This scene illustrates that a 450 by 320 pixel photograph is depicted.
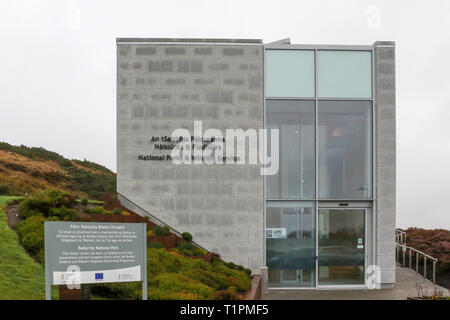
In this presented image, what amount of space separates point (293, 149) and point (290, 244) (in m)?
2.99

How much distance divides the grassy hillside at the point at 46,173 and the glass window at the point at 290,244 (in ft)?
20.1

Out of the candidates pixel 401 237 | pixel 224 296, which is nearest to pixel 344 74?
pixel 401 237

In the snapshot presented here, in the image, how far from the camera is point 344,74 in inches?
492

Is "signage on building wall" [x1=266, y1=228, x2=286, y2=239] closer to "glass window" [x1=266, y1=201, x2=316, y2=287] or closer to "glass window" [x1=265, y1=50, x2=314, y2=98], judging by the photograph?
"glass window" [x1=266, y1=201, x2=316, y2=287]

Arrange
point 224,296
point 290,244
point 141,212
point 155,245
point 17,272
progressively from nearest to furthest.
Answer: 1. point 17,272
2. point 224,296
3. point 155,245
4. point 290,244
5. point 141,212

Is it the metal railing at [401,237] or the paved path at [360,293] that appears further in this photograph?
the metal railing at [401,237]

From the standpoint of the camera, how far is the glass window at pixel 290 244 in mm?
12117

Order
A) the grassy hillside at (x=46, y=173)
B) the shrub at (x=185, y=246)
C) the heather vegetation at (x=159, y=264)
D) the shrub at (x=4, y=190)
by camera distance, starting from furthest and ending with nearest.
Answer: the grassy hillside at (x=46, y=173), the shrub at (x=4, y=190), the shrub at (x=185, y=246), the heather vegetation at (x=159, y=264)

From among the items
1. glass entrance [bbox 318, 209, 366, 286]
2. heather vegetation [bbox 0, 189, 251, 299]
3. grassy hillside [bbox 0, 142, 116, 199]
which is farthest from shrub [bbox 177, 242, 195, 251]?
grassy hillside [bbox 0, 142, 116, 199]

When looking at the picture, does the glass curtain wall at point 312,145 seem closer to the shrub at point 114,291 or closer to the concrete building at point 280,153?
the concrete building at point 280,153

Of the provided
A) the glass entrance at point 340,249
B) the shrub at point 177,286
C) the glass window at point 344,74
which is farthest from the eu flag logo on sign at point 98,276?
the glass window at point 344,74

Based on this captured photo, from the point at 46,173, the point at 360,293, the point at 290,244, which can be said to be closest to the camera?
the point at 360,293

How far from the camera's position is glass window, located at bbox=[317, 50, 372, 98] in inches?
490

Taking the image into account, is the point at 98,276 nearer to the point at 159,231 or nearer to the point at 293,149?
the point at 159,231
